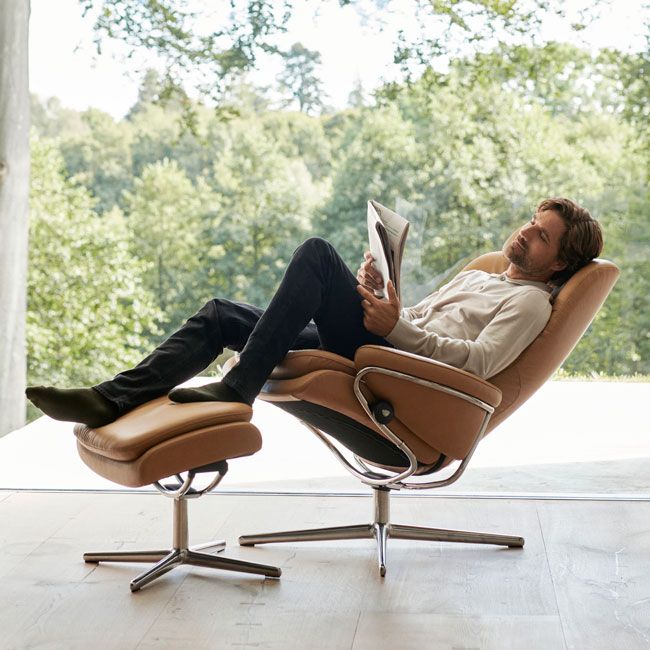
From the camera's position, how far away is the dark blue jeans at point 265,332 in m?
2.67

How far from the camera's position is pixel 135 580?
2.68m

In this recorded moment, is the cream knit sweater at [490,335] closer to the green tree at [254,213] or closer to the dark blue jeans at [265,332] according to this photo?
the dark blue jeans at [265,332]

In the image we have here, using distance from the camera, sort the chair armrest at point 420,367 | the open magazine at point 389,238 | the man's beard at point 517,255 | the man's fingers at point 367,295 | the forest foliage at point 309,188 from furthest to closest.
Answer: the forest foliage at point 309,188
the man's beard at point 517,255
the man's fingers at point 367,295
the open magazine at point 389,238
the chair armrest at point 420,367

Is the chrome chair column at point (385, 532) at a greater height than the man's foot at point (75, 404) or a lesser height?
lesser

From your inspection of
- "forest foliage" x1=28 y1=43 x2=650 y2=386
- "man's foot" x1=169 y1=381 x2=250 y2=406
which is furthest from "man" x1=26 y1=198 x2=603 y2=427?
"forest foliage" x1=28 y1=43 x2=650 y2=386

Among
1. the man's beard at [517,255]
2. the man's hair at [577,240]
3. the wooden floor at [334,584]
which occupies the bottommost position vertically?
the wooden floor at [334,584]

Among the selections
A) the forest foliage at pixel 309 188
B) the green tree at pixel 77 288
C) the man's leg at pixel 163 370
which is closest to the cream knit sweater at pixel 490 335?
the man's leg at pixel 163 370

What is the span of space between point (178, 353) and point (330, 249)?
465 mm

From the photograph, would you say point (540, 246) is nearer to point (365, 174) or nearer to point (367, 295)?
point (367, 295)

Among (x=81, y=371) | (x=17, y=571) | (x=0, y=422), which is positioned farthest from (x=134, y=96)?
(x=17, y=571)

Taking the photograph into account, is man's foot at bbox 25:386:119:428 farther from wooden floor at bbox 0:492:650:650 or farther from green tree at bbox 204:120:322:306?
green tree at bbox 204:120:322:306

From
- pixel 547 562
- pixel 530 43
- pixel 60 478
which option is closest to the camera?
pixel 547 562

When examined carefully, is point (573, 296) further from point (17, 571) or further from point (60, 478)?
point (60, 478)

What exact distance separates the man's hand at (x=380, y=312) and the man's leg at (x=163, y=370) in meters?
0.32
